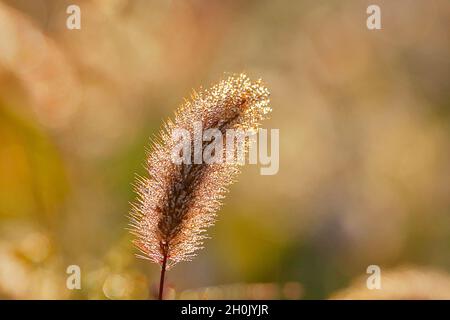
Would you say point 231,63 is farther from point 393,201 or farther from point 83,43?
point 393,201

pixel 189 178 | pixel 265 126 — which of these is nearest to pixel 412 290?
pixel 189 178

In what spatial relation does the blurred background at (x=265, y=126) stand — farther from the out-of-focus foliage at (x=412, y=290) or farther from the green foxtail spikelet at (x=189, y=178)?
the green foxtail spikelet at (x=189, y=178)

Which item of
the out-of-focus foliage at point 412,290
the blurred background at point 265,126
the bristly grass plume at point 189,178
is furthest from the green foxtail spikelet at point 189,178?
the blurred background at point 265,126

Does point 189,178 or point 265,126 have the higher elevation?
point 265,126

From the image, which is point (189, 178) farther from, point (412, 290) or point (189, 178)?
point (412, 290)

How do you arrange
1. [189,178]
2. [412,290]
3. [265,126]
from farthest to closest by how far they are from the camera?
[265,126], [412,290], [189,178]

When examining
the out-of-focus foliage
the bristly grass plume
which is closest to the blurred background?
the out-of-focus foliage

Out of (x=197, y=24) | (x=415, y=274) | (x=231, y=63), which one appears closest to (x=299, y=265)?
(x=415, y=274)
